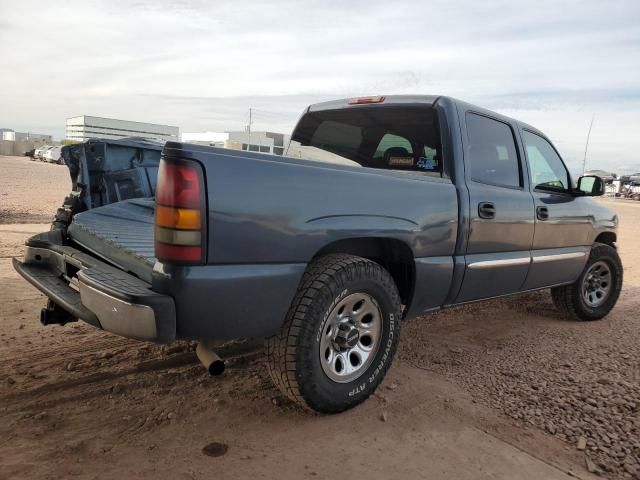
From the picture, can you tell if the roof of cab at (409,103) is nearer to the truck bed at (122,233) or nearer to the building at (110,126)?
the truck bed at (122,233)

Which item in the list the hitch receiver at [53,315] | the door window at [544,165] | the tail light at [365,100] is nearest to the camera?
the hitch receiver at [53,315]

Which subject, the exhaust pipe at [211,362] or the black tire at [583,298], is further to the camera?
the black tire at [583,298]

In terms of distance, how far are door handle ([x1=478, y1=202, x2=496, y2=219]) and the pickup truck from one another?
14 millimetres

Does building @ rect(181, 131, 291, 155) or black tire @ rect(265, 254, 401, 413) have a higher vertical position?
building @ rect(181, 131, 291, 155)

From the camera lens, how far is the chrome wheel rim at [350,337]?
2871 mm

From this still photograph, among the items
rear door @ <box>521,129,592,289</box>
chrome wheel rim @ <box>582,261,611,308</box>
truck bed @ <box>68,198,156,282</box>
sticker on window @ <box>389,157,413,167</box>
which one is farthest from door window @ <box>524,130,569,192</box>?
truck bed @ <box>68,198,156,282</box>

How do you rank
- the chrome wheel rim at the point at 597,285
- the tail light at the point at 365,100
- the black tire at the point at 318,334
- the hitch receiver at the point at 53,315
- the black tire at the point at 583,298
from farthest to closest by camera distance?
the chrome wheel rim at the point at 597,285 → the black tire at the point at 583,298 → the tail light at the point at 365,100 → the hitch receiver at the point at 53,315 → the black tire at the point at 318,334

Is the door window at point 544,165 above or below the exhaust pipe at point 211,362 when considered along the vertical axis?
above

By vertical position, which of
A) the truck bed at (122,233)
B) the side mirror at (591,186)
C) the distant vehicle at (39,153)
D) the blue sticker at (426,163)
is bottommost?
the distant vehicle at (39,153)

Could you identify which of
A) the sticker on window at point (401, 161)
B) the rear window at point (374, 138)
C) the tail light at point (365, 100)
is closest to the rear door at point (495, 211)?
the rear window at point (374, 138)

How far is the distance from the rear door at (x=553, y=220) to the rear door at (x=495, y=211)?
167 mm

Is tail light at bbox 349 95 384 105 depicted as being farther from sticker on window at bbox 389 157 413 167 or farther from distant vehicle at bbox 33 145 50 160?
distant vehicle at bbox 33 145 50 160

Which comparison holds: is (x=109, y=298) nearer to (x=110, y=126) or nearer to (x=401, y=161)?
(x=401, y=161)

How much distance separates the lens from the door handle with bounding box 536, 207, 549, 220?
4204mm
